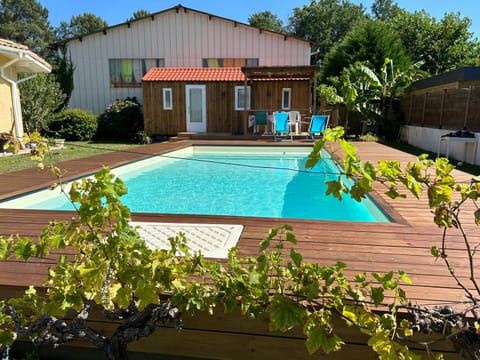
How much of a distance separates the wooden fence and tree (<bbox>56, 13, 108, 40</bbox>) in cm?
4918

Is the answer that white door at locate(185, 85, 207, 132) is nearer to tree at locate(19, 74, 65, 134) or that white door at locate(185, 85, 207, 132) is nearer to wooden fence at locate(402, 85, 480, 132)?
tree at locate(19, 74, 65, 134)

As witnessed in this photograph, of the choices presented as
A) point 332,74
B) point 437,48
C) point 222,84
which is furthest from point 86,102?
point 437,48

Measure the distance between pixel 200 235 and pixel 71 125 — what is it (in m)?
14.9

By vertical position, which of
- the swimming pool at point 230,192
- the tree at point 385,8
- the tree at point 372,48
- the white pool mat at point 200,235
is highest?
the tree at point 385,8

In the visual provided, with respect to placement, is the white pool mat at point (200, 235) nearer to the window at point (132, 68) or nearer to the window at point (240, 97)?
the window at point (240, 97)

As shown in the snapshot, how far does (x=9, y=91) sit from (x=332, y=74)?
50.2 ft

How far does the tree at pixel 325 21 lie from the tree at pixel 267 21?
→ 13.0 ft

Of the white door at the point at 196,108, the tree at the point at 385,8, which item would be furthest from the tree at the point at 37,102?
the tree at the point at 385,8

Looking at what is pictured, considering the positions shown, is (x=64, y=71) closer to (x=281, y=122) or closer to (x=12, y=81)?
(x=12, y=81)

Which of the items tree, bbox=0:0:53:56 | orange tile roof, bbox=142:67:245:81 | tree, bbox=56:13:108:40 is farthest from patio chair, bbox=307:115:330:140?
tree, bbox=56:13:108:40

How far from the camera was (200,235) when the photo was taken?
11.4ft

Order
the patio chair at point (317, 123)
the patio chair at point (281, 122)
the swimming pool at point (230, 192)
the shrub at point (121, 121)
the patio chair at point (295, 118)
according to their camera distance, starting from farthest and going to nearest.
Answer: the shrub at point (121, 121) < the patio chair at point (295, 118) < the patio chair at point (281, 122) < the patio chair at point (317, 123) < the swimming pool at point (230, 192)

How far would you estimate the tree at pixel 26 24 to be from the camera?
152 feet

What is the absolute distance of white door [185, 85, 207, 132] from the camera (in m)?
16.2
